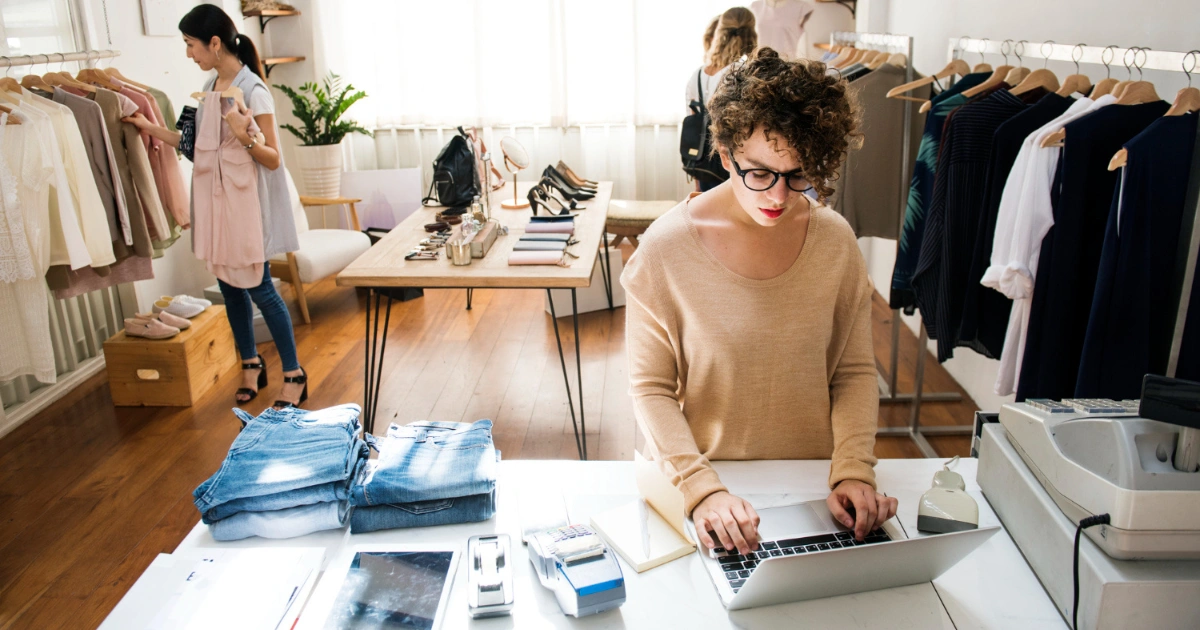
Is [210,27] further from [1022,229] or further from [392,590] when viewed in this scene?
[1022,229]

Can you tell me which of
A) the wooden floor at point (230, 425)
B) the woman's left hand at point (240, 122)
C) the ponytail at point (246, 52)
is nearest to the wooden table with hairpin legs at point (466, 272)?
the wooden floor at point (230, 425)

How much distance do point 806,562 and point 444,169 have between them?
2.97 metres

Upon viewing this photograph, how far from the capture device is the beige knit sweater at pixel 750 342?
1.49 metres

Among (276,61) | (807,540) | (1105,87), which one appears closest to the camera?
(807,540)

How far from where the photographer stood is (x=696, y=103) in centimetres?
418

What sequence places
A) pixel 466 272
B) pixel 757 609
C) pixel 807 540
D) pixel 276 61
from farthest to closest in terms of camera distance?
1. pixel 276 61
2. pixel 466 272
3. pixel 807 540
4. pixel 757 609

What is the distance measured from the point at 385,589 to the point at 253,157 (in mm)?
2537

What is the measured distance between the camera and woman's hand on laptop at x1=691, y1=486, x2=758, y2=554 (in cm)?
126

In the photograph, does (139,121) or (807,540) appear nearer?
(807,540)

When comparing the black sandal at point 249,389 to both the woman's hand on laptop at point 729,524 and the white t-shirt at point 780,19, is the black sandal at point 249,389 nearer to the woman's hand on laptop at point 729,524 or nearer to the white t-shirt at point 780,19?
the woman's hand on laptop at point 729,524

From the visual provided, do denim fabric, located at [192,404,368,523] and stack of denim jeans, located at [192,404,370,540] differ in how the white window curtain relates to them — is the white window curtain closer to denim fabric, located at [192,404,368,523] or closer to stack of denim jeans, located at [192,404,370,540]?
denim fabric, located at [192,404,368,523]

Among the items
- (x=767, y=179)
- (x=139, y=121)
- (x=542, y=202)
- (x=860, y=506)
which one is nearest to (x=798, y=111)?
(x=767, y=179)

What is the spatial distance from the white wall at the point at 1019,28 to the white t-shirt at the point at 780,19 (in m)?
0.37

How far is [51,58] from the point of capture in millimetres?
3252
